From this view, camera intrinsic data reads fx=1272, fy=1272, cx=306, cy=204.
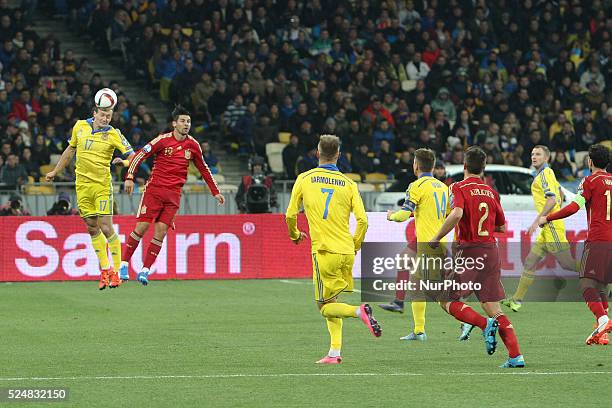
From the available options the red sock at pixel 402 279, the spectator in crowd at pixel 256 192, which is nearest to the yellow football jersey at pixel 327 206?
the red sock at pixel 402 279

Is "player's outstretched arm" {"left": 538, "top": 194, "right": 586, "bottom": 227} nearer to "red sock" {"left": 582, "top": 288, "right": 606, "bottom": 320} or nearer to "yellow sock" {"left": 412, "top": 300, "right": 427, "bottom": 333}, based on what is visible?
"red sock" {"left": 582, "top": 288, "right": 606, "bottom": 320}

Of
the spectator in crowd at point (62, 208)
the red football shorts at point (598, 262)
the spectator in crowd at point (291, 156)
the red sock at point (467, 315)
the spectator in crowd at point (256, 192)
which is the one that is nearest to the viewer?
the red sock at point (467, 315)

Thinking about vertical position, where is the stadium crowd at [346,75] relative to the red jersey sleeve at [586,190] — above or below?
above

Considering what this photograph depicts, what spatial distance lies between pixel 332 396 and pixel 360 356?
2622mm

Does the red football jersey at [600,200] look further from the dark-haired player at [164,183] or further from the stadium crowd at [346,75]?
the stadium crowd at [346,75]

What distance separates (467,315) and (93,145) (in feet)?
22.4

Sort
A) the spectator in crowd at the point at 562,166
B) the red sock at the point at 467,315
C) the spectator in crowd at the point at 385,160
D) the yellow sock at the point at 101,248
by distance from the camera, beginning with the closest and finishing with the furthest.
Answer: the red sock at the point at 467,315
the yellow sock at the point at 101,248
the spectator in crowd at the point at 385,160
the spectator in crowd at the point at 562,166

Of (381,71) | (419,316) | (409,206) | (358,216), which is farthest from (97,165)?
(381,71)

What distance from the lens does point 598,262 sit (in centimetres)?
1335

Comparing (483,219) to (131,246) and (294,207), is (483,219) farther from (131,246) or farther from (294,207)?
(131,246)

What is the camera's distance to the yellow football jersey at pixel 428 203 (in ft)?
45.5

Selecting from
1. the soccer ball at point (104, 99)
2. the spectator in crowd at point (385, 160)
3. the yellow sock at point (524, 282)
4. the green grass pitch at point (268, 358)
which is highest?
the spectator in crowd at point (385, 160)

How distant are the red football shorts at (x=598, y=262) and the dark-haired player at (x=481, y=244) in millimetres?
2202

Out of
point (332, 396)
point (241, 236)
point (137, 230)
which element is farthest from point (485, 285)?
point (241, 236)
